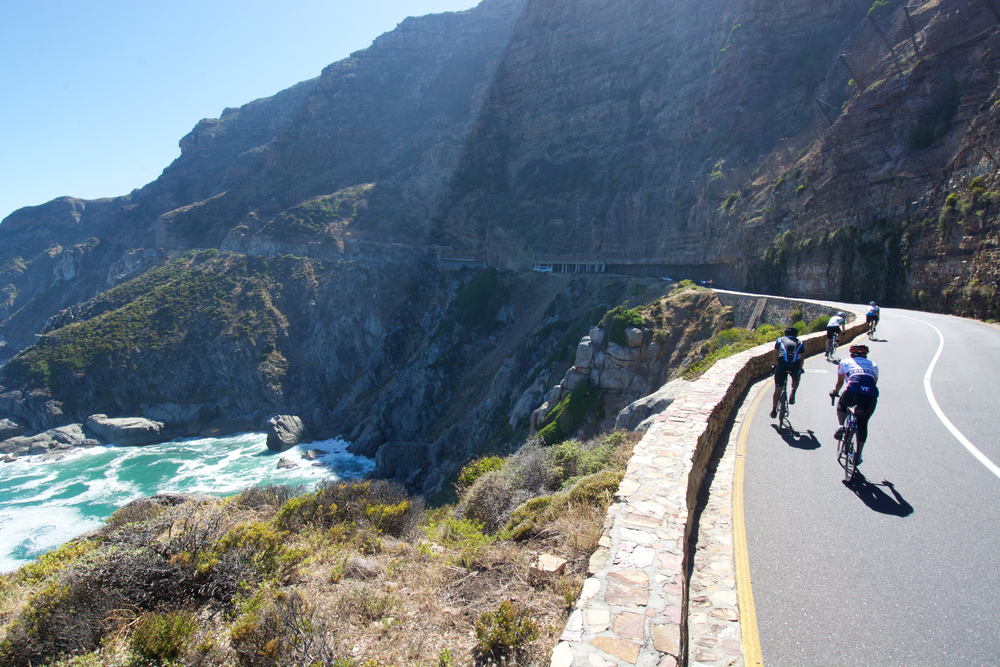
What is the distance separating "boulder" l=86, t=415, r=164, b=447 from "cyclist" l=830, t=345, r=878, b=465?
186ft

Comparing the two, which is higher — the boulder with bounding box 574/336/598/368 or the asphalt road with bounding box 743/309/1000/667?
the asphalt road with bounding box 743/309/1000/667

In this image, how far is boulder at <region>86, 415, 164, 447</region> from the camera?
44969 mm

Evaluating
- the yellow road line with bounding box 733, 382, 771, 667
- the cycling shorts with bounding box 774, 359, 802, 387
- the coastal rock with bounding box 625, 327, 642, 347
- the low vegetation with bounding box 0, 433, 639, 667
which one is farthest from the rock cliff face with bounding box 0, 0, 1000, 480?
the low vegetation with bounding box 0, 433, 639, 667

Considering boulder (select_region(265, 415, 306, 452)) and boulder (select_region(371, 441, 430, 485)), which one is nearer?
boulder (select_region(371, 441, 430, 485))

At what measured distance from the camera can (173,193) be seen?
102250mm

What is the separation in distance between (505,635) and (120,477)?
4903 cm

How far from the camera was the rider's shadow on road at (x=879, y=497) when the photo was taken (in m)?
4.87

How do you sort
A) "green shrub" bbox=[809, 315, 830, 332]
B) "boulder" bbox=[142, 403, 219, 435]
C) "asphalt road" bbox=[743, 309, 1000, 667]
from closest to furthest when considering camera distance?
"asphalt road" bbox=[743, 309, 1000, 667] → "green shrub" bbox=[809, 315, 830, 332] → "boulder" bbox=[142, 403, 219, 435]

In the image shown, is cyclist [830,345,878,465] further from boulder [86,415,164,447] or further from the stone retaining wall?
boulder [86,415,164,447]

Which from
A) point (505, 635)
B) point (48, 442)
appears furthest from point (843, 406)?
point (48, 442)

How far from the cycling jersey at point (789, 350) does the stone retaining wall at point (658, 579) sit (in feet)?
10.8

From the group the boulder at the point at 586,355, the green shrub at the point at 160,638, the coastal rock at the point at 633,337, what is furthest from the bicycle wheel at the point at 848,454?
the boulder at the point at 586,355

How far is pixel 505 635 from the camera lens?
355 cm

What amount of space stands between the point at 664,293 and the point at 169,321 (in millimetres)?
56549
